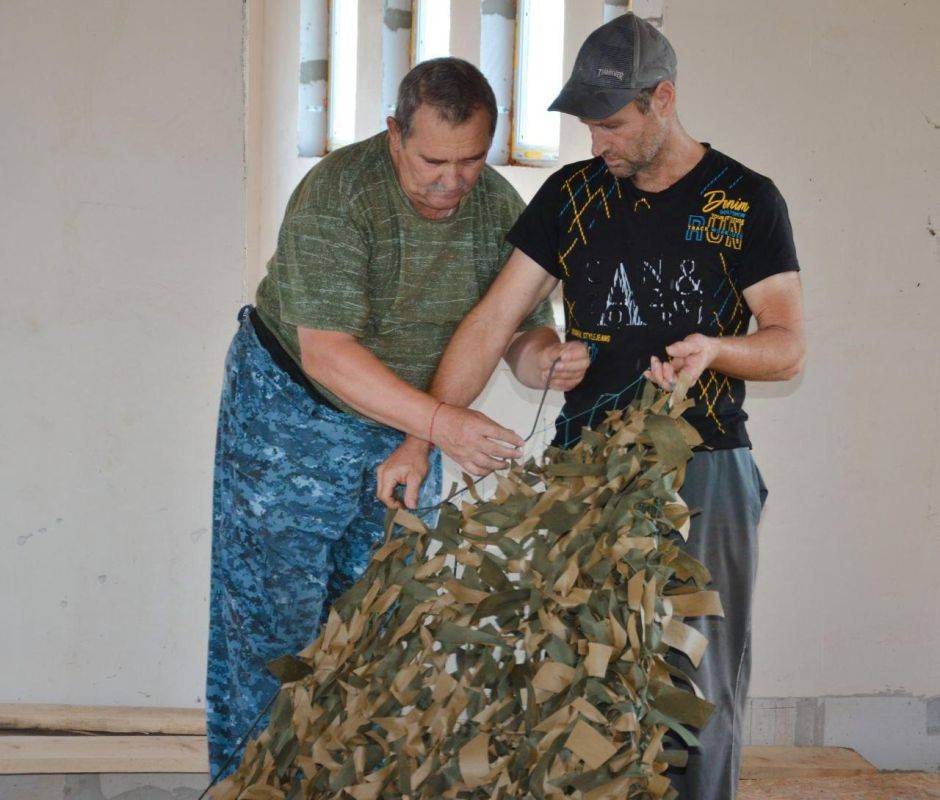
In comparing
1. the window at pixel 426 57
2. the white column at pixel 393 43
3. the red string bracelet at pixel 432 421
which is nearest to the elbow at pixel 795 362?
the red string bracelet at pixel 432 421

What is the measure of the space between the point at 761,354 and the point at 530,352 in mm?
534

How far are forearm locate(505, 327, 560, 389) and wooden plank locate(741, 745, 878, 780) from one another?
163 cm

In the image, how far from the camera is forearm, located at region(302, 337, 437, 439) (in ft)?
6.80

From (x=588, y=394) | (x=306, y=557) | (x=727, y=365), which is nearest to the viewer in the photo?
(x=727, y=365)

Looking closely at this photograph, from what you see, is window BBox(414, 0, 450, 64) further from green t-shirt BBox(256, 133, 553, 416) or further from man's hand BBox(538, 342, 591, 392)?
man's hand BBox(538, 342, 591, 392)

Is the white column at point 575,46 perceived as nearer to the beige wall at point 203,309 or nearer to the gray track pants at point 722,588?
the beige wall at point 203,309

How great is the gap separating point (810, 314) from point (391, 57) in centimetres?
148

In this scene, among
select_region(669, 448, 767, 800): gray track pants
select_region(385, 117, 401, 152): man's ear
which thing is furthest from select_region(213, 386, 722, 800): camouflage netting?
select_region(385, 117, 401, 152): man's ear

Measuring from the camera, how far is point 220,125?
3.29 meters

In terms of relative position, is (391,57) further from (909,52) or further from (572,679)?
(572,679)

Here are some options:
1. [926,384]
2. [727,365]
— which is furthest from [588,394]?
[926,384]

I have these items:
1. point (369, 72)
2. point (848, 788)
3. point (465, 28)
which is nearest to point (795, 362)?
point (848, 788)

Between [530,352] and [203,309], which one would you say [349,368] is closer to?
[530,352]

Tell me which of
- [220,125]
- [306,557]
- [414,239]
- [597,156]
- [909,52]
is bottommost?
[306,557]
